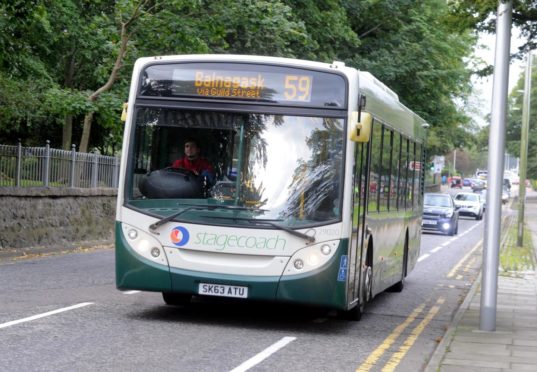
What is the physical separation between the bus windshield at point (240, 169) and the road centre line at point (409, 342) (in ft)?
4.93

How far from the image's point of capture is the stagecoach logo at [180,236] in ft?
36.4

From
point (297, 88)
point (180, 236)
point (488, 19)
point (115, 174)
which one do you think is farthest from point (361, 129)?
point (115, 174)

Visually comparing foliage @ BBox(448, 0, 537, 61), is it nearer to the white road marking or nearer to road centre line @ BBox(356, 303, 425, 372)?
road centre line @ BBox(356, 303, 425, 372)

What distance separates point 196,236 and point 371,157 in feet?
8.27

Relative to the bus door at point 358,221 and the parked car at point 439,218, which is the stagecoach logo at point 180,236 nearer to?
the bus door at point 358,221

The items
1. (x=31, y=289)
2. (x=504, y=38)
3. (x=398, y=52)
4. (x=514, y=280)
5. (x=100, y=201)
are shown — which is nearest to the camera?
(x=504, y=38)

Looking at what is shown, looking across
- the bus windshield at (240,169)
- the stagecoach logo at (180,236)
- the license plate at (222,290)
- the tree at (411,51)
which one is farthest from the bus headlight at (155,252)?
the tree at (411,51)

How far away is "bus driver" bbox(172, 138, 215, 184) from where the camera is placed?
444 inches

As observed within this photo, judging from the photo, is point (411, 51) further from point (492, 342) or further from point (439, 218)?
point (492, 342)

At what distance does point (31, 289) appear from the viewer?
1413 centimetres

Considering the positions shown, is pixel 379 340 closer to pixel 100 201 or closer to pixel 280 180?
pixel 280 180

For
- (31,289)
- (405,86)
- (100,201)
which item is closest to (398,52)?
(405,86)

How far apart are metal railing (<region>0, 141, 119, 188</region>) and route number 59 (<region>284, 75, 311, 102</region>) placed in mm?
12263

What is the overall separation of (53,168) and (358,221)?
48.1ft
